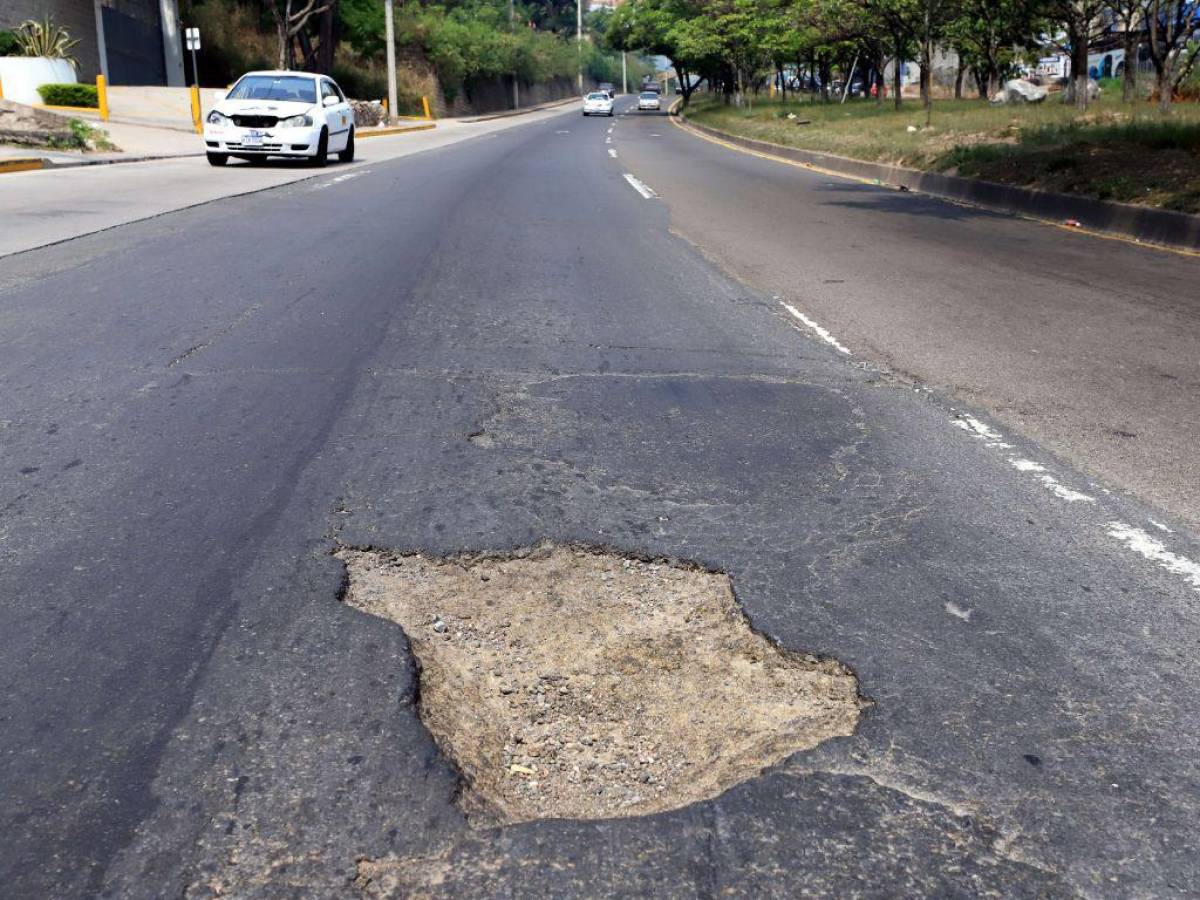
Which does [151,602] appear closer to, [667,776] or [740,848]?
[667,776]

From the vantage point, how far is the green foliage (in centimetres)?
3188

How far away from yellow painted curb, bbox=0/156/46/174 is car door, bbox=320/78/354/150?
482 centimetres

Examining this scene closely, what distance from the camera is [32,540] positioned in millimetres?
3881

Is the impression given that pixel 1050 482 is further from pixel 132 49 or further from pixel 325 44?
pixel 325 44

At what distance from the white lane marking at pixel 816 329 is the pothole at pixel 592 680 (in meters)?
3.78

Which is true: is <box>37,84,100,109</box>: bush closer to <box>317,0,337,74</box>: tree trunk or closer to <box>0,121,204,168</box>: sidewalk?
<box>0,121,204,168</box>: sidewalk

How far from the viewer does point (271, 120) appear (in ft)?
65.7

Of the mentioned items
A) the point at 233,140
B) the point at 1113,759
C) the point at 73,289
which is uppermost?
the point at 233,140

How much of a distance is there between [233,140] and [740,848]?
65.7ft

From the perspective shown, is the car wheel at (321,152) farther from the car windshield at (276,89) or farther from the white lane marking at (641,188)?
the white lane marking at (641,188)

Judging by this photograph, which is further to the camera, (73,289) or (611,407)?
(73,289)

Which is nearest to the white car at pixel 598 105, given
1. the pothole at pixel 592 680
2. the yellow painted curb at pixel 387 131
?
the yellow painted curb at pixel 387 131

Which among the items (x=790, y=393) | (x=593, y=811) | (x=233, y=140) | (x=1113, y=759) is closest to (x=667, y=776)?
(x=593, y=811)

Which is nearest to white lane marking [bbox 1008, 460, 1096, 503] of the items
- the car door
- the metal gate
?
the car door
